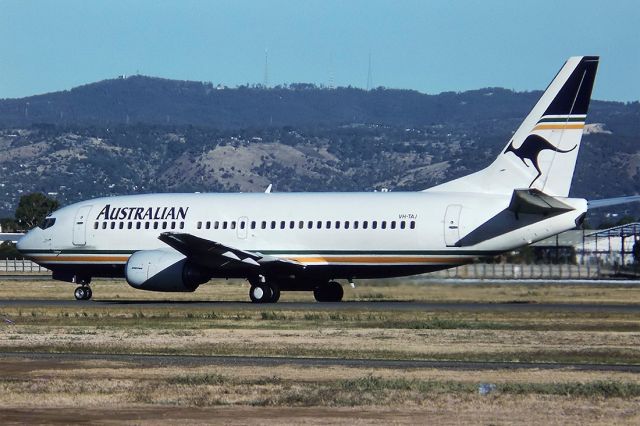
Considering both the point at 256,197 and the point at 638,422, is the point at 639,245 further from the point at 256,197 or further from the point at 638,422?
the point at 638,422

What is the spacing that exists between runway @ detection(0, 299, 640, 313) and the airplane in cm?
105

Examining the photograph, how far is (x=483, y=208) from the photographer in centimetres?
4400

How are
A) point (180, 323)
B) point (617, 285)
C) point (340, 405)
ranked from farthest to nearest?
point (617, 285) → point (180, 323) → point (340, 405)

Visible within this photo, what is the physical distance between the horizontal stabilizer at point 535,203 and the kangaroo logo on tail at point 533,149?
4.67 ft

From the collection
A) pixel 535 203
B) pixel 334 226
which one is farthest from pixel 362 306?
pixel 535 203

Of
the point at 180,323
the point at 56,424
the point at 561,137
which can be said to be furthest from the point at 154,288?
the point at 56,424

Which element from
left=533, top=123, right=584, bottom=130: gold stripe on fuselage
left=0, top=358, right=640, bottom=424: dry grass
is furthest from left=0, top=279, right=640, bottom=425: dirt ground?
left=533, top=123, right=584, bottom=130: gold stripe on fuselage

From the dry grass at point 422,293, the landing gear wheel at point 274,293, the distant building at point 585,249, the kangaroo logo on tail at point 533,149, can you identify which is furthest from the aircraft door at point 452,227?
the landing gear wheel at point 274,293

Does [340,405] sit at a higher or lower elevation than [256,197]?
lower

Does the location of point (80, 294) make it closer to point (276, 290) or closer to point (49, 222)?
point (49, 222)

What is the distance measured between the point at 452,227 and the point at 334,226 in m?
4.46

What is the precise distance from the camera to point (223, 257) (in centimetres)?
4653

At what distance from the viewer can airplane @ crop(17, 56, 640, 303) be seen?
43688 millimetres

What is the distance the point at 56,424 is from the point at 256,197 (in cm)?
3135
